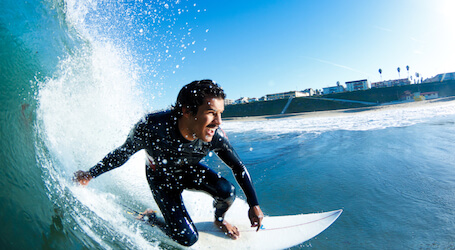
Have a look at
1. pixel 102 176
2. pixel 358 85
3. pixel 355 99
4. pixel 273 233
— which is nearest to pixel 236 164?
pixel 273 233

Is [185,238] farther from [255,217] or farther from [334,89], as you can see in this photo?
[334,89]

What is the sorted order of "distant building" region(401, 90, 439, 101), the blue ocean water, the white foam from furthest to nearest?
"distant building" region(401, 90, 439, 101) → the white foam → the blue ocean water

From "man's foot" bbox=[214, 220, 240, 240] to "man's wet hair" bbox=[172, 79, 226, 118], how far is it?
177 centimetres

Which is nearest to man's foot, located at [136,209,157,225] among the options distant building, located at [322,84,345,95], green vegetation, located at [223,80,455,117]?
green vegetation, located at [223,80,455,117]

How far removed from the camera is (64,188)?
2.38m

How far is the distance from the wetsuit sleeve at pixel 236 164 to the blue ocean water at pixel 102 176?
3.66ft

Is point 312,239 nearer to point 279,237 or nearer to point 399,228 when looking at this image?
point 279,237

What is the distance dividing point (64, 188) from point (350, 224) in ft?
11.4

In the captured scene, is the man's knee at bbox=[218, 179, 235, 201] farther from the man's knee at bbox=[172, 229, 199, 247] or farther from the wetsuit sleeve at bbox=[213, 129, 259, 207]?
the man's knee at bbox=[172, 229, 199, 247]

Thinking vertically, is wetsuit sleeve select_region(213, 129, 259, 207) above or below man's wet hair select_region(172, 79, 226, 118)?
below

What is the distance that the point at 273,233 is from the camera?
312 centimetres

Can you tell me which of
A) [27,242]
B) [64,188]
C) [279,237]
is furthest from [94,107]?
[279,237]

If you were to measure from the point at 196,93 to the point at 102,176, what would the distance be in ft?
10.5

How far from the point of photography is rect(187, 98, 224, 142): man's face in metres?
2.11
